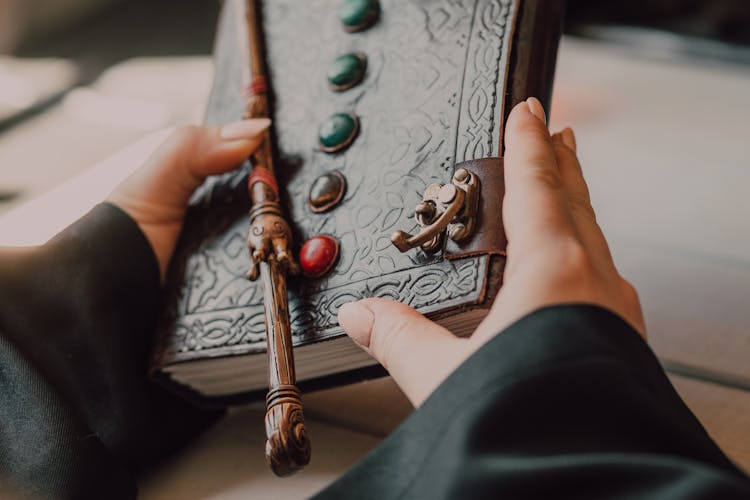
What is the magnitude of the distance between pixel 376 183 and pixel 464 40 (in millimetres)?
119

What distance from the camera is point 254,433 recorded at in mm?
700

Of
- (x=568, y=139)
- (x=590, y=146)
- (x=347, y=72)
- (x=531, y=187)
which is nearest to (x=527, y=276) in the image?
(x=531, y=187)

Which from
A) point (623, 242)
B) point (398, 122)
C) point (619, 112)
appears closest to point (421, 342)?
point (398, 122)

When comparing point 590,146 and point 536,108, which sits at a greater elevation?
point 536,108

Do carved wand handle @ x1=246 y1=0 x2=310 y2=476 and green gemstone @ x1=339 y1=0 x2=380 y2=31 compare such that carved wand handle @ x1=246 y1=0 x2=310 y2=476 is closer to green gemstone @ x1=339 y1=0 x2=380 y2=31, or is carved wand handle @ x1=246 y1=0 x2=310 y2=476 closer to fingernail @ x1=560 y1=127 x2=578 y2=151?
green gemstone @ x1=339 y1=0 x2=380 y2=31

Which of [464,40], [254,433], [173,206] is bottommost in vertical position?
[254,433]

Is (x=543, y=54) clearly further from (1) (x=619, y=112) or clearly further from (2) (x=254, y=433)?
(1) (x=619, y=112)

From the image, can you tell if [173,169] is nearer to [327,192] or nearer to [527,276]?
[327,192]

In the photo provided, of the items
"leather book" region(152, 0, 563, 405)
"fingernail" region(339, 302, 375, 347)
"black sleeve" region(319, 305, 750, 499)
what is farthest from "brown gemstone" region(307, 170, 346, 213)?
"black sleeve" region(319, 305, 750, 499)

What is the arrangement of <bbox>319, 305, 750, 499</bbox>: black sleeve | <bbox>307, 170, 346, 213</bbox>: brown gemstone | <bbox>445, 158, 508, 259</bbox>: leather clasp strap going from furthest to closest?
<bbox>307, 170, 346, 213</bbox>: brown gemstone
<bbox>445, 158, 508, 259</bbox>: leather clasp strap
<bbox>319, 305, 750, 499</bbox>: black sleeve

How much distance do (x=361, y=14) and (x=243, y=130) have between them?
5.1 inches

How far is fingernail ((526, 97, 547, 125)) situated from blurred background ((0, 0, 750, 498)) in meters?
0.27

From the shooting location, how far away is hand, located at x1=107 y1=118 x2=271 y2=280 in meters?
0.69

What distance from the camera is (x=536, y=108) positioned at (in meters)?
0.55
